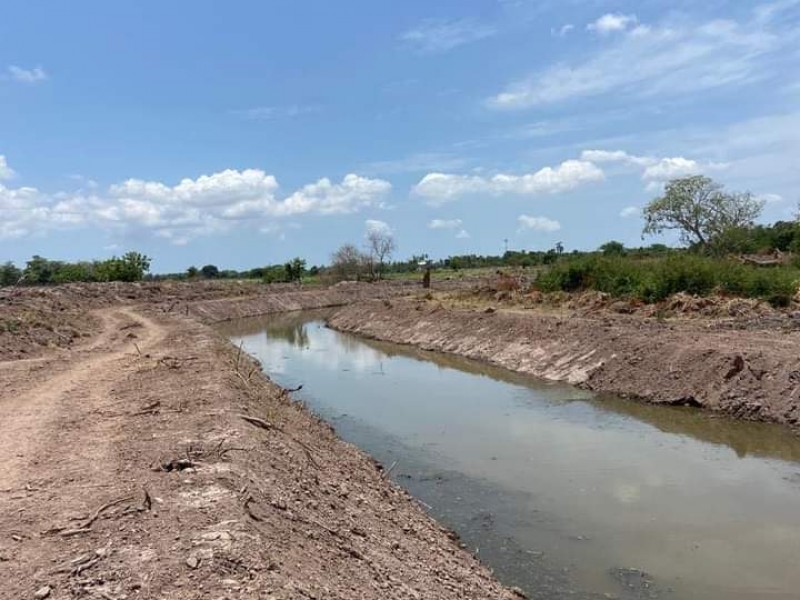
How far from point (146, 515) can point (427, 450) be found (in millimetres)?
9852

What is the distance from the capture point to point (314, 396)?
23875 millimetres

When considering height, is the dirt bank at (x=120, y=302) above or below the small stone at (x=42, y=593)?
above

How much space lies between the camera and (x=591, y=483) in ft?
42.1

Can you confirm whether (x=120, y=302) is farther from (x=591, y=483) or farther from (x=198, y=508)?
(x=198, y=508)

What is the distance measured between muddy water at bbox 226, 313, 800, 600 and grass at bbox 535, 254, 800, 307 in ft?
38.8

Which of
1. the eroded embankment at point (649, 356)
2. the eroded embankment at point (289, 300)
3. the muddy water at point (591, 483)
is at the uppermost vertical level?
Result: the eroded embankment at point (289, 300)

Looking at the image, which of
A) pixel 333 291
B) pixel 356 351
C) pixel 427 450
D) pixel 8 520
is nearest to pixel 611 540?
pixel 427 450

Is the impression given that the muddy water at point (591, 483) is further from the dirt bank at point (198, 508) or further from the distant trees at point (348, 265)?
the distant trees at point (348, 265)

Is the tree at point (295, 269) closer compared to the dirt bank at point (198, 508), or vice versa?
the dirt bank at point (198, 508)

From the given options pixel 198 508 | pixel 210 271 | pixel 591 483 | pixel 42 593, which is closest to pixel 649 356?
pixel 591 483

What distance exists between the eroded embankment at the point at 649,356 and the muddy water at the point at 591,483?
797 mm

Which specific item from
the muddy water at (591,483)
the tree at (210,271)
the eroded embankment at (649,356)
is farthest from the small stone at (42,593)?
the tree at (210,271)

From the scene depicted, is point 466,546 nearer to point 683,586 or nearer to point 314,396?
point 683,586

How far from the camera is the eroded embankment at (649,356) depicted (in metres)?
17.5
